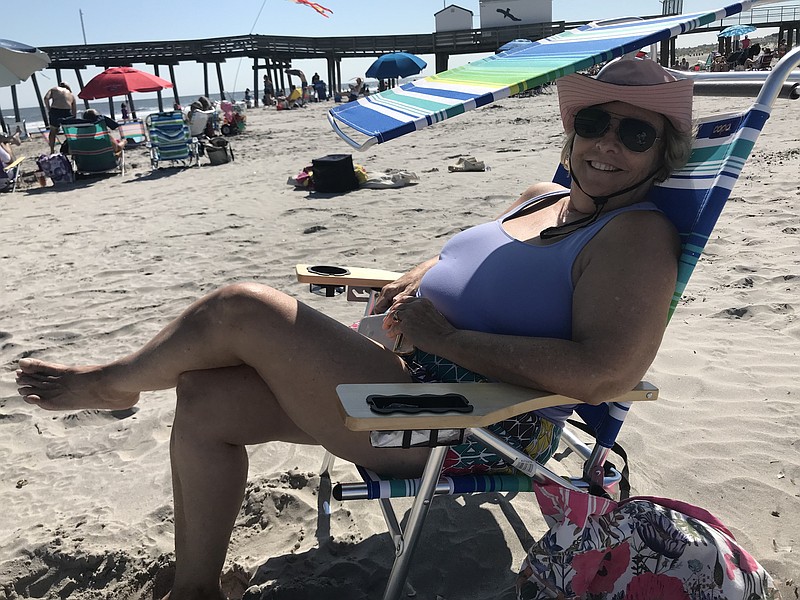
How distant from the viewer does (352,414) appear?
52.2 inches

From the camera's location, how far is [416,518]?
1609 mm

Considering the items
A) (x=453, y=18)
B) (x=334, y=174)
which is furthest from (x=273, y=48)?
(x=334, y=174)

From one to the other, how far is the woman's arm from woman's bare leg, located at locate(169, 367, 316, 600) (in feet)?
1.72

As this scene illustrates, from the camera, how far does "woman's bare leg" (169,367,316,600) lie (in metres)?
1.65

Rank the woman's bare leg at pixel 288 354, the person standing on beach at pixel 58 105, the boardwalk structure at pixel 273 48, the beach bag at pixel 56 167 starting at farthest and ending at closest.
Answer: the boardwalk structure at pixel 273 48 → the person standing on beach at pixel 58 105 → the beach bag at pixel 56 167 → the woman's bare leg at pixel 288 354

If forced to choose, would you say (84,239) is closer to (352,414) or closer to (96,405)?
(96,405)

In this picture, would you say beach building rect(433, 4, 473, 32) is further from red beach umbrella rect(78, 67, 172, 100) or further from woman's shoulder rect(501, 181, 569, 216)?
woman's shoulder rect(501, 181, 569, 216)

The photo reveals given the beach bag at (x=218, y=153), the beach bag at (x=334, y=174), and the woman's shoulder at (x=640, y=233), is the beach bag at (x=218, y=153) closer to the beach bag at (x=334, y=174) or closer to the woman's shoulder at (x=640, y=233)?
the beach bag at (x=334, y=174)

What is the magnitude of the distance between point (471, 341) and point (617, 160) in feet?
2.06

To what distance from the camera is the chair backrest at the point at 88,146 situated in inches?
408

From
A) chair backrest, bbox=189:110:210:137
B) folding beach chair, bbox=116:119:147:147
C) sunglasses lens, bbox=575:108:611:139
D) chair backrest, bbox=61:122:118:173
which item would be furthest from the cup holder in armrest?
folding beach chair, bbox=116:119:147:147

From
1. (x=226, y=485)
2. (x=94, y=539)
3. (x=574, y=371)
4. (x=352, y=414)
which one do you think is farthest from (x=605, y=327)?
(x=94, y=539)

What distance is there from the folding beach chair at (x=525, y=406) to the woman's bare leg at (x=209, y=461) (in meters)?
0.29

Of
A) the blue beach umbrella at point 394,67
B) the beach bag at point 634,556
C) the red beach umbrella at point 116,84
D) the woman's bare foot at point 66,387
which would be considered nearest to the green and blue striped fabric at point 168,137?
the red beach umbrella at point 116,84
